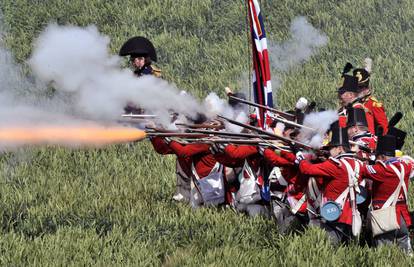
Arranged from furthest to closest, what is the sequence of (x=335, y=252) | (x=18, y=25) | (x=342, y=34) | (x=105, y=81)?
(x=18, y=25), (x=342, y=34), (x=105, y=81), (x=335, y=252)

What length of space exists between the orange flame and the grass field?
0.96 m

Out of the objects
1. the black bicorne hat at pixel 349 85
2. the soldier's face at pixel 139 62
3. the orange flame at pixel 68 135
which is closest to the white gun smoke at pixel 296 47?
the soldier's face at pixel 139 62

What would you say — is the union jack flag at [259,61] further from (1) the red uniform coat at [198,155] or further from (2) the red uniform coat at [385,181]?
(2) the red uniform coat at [385,181]

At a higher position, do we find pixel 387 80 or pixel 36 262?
pixel 387 80

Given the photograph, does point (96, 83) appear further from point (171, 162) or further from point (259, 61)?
point (171, 162)

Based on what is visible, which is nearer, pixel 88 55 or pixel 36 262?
pixel 36 262

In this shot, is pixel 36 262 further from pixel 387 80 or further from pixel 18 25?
pixel 18 25

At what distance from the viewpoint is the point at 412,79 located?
18.2m

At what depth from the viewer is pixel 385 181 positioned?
8523mm

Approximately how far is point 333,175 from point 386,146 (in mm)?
611

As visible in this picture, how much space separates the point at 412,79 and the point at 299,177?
959 centimetres

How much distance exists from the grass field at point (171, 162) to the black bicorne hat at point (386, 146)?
0.98m

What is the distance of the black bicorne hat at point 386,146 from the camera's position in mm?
8469

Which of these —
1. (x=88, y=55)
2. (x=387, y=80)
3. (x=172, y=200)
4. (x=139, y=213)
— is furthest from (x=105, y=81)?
(x=387, y=80)
